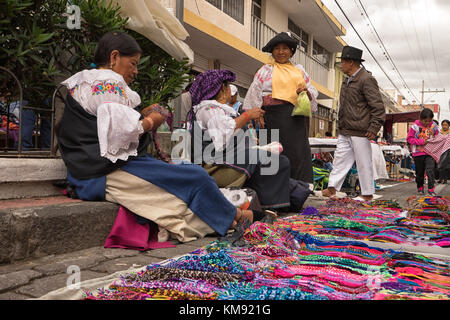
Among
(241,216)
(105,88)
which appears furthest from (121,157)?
(241,216)

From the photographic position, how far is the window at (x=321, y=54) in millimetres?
22016

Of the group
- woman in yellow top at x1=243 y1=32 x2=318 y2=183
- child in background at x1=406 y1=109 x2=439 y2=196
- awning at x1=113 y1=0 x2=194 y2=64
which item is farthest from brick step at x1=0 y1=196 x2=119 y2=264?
child in background at x1=406 y1=109 x2=439 y2=196

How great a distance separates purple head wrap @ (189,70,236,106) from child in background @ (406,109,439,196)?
18.5 ft

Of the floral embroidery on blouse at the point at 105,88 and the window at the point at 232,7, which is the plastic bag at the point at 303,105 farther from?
the window at the point at 232,7

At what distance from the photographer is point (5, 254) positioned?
2.33m

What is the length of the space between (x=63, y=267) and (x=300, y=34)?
1841 centimetres

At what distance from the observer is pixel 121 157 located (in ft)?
9.69

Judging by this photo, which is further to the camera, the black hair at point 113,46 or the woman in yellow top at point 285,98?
the woman in yellow top at point 285,98

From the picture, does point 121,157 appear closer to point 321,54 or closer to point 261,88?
point 261,88

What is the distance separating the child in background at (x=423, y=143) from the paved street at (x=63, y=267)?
22.2 ft

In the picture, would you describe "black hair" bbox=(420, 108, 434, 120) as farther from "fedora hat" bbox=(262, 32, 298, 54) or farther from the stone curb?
the stone curb

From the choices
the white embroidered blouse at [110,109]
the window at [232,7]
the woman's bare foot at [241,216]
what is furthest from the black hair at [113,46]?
the window at [232,7]

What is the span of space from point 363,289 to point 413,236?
1412 mm

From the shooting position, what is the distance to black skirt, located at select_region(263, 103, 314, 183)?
534 centimetres
